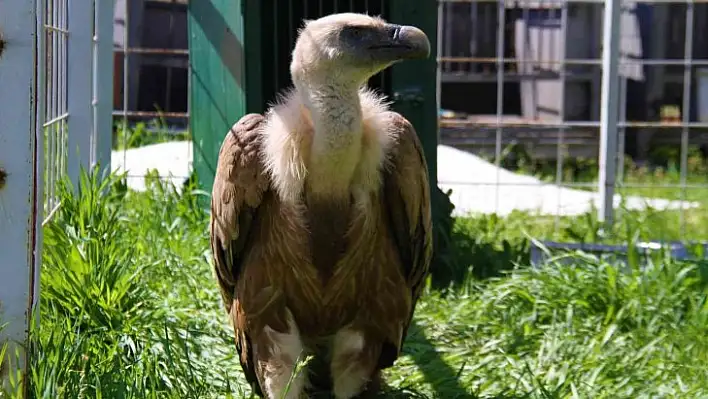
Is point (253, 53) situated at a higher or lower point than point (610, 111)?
higher

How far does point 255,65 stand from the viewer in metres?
5.86

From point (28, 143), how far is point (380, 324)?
4.48ft

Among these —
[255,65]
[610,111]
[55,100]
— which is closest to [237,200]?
[55,100]

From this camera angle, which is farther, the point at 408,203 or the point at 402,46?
the point at 408,203

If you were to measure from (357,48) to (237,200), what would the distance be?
0.66m

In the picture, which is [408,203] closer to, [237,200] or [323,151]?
[323,151]

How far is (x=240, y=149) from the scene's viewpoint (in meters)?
3.71

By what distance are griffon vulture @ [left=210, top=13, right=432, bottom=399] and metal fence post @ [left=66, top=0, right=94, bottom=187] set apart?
1467mm

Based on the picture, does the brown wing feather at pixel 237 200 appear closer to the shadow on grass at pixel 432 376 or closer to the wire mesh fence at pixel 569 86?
the shadow on grass at pixel 432 376

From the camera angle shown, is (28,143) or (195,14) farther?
(195,14)

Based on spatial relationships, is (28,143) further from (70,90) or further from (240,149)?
(70,90)

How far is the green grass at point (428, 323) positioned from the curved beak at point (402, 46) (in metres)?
1.24

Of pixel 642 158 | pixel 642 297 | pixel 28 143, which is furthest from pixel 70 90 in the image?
pixel 642 158

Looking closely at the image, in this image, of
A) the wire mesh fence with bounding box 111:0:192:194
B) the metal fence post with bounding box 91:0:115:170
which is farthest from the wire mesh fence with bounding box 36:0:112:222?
the wire mesh fence with bounding box 111:0:192:194
